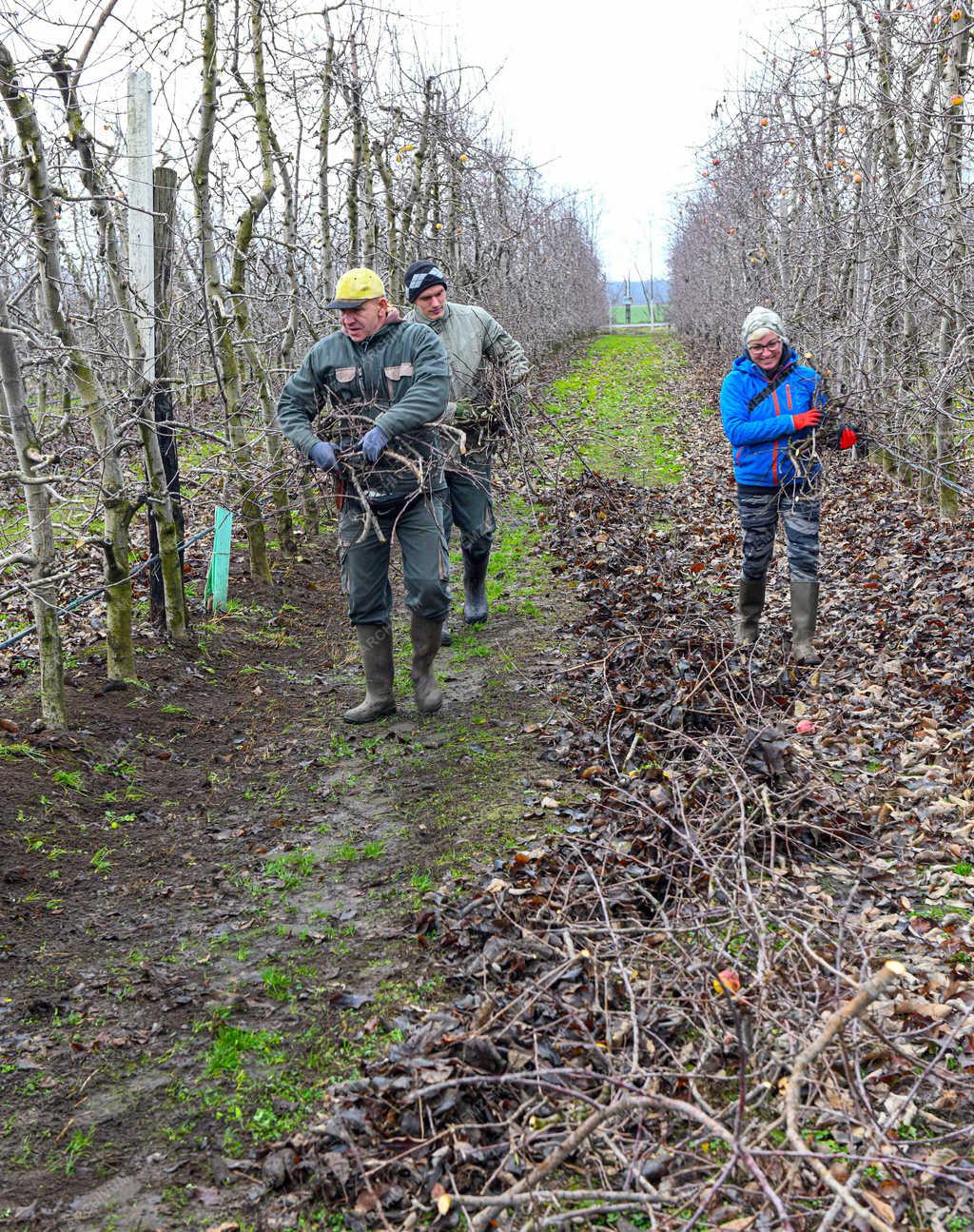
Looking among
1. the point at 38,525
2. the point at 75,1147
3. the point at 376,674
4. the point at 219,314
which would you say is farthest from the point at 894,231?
the point at 75,1147

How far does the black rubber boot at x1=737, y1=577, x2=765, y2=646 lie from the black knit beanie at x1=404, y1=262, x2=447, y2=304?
265 cm

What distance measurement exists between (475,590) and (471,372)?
1.61 m

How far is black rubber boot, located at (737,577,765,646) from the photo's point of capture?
6.45m

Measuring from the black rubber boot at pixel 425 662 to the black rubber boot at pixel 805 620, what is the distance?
2.13 metres

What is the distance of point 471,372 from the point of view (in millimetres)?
6621

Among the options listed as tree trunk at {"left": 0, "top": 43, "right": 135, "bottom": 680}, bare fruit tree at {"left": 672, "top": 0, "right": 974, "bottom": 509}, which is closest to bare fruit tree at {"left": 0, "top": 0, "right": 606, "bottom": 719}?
tree trunk at {"left": 0, "top": 43, "right": 135, "bottom": 680}

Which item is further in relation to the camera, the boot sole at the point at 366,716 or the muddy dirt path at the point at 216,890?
the boot sole at the point at 366,716

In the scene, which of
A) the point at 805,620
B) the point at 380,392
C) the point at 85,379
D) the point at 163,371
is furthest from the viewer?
the point at 163,371

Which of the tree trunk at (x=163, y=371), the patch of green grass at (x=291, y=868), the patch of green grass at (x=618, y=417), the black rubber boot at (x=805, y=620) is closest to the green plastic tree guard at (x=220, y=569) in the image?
the tree trunk at (x=163, y=371)

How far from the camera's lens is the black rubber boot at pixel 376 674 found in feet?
18.8

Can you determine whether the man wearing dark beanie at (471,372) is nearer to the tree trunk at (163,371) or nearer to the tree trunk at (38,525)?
the tree trunk at (163,371)

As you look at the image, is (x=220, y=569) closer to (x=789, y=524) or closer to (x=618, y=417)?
(x=789, y=524)

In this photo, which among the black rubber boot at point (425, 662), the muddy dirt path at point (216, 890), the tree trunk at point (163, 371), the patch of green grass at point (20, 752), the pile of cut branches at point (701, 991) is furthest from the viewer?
the tree trunk at point (163, 371)

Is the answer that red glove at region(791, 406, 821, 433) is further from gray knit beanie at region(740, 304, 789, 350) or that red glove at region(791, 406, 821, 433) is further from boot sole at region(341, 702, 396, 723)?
boot sole at region(341, 702, 396, 723)
